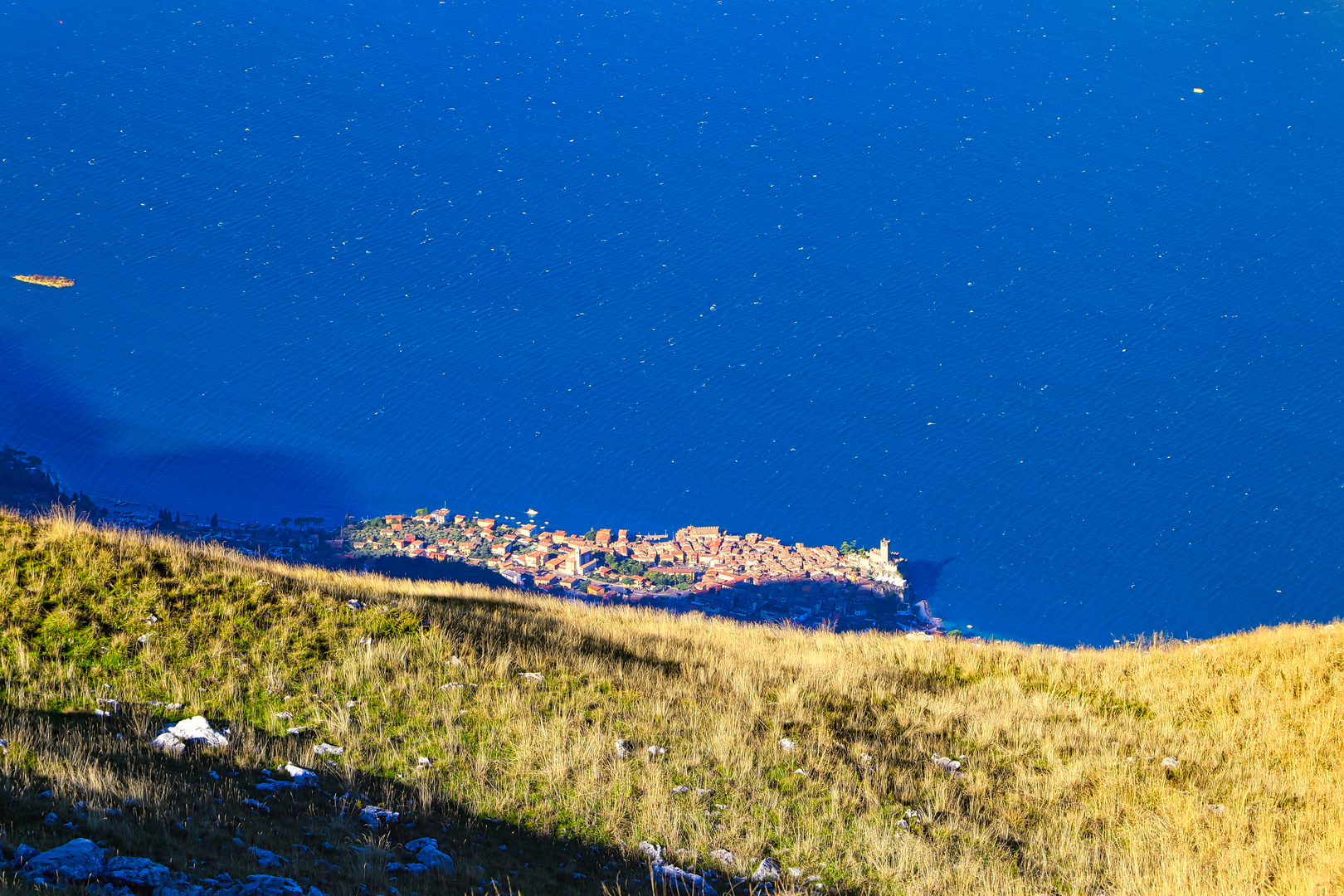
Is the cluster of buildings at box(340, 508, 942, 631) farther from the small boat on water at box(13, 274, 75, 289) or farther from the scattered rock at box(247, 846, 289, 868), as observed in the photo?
the scattered rock at box(247, 846, 289, 868)

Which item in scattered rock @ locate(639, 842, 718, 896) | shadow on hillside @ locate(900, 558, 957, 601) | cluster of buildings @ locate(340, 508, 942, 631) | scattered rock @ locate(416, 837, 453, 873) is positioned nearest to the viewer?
scattered rock @ locate(416, 837, 453, 873)

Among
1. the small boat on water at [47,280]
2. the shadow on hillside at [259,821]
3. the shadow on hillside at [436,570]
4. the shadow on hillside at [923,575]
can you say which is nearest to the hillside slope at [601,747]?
the shadow on hillside at [259,821]

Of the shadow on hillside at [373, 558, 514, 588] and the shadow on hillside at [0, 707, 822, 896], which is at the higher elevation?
the shadow on hillside at [373, 558, 514, 588]

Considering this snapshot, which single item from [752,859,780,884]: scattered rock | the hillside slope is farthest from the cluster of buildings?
[752,859,780,884]: scattered rock

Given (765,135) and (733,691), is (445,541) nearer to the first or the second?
(733,691)

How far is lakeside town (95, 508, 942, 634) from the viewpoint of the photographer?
47312mm

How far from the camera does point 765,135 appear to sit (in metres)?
85.1

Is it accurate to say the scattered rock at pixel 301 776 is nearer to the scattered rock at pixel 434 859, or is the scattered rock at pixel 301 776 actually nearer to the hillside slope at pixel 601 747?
the hillside slope at pixel 601 747

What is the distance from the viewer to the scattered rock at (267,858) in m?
5.27

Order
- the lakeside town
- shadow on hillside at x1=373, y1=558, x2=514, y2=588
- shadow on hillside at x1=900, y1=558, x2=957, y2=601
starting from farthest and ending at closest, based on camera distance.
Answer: shadow on hillside at x1=900, y1=558, x2=957, y2=601 → the lakeside town → shadow on hillside at x1=373, y1=558, x2=514, y2=588

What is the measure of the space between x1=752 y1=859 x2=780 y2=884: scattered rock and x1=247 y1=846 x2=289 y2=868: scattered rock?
9.56 ft

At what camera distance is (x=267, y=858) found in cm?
536

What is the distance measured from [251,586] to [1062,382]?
66040 mm

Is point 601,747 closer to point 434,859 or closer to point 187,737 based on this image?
point 434,859
